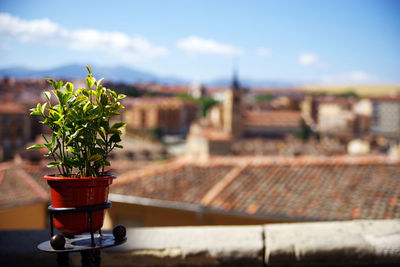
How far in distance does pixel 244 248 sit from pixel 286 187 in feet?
26.4

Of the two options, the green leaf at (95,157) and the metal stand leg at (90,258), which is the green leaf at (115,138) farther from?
the metal stand leg at (90,258)

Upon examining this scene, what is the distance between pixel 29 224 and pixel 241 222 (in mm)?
5341

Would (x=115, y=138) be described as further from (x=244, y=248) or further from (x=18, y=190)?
(x=18, y=190)

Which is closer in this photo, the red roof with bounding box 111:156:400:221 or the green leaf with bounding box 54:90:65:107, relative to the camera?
the green leaf with bounding box 54:90:65:107

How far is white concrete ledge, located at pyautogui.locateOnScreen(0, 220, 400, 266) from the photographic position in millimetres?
1806

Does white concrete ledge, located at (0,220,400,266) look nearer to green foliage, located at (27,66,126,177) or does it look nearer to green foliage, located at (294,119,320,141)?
green foliage, located at (27,66,126,177)

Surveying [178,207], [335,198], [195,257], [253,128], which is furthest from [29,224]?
[253,128]

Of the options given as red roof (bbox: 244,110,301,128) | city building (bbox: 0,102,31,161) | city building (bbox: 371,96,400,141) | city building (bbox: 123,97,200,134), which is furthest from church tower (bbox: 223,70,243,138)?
city building (bbox: 0,102,31,161)

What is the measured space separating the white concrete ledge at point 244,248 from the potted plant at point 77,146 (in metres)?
0.58

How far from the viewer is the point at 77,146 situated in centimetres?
Answer: 134

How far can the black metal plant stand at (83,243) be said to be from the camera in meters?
1.31

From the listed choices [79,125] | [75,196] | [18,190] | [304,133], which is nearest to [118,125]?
[79,125]

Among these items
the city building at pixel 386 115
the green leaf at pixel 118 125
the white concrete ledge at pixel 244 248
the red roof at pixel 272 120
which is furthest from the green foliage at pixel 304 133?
the green leaf at pixel 118 125

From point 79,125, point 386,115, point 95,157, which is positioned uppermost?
point 79,125
